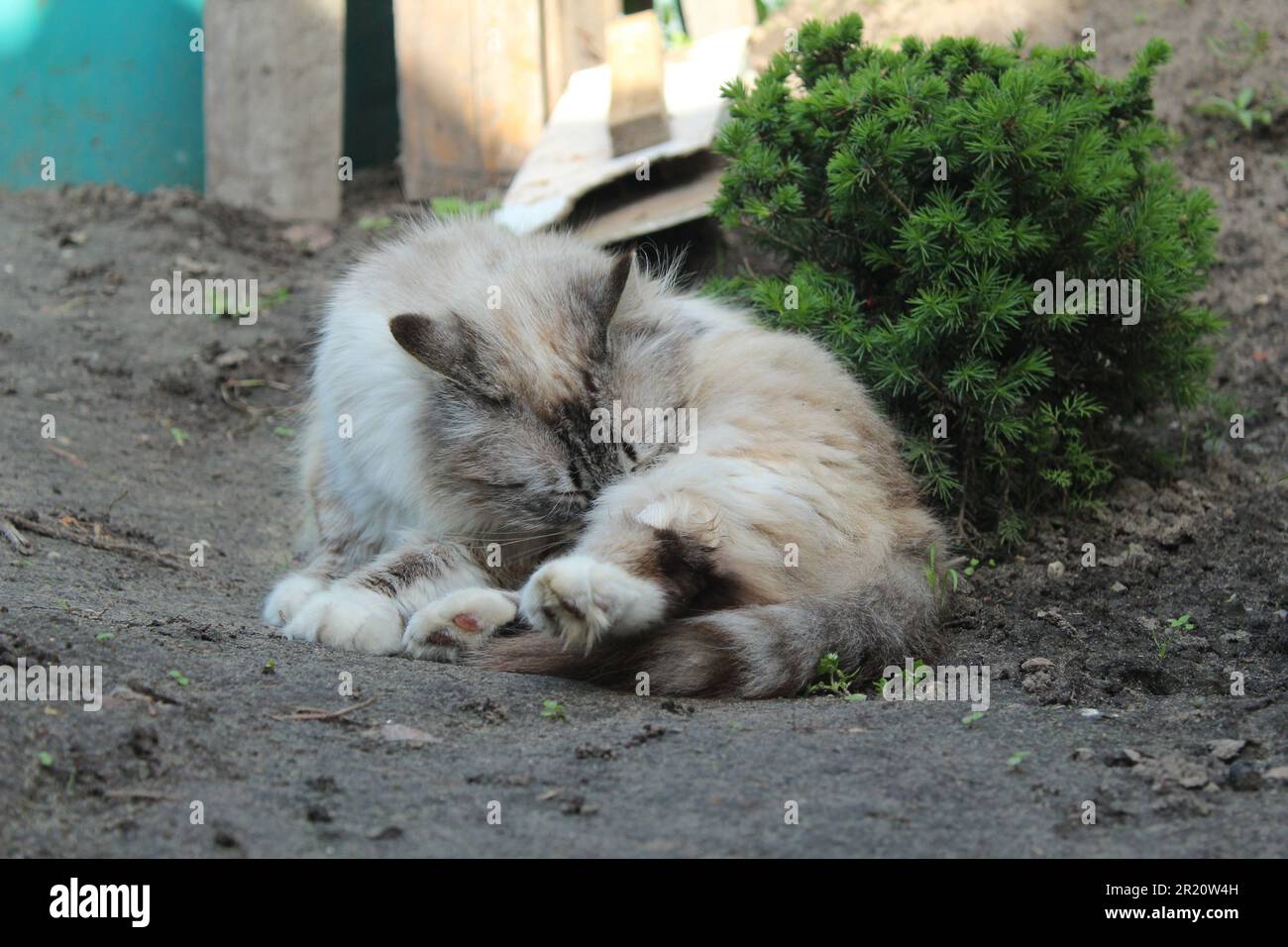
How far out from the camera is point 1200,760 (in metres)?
3.04

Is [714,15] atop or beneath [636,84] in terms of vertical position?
atop

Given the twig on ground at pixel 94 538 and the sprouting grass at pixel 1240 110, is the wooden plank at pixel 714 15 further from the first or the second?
the twig on ground at pixel 94 538

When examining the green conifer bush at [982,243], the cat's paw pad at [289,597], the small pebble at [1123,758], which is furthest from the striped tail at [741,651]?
the green conifer bush at [982,243]

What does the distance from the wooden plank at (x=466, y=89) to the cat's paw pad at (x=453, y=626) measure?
4.66 m

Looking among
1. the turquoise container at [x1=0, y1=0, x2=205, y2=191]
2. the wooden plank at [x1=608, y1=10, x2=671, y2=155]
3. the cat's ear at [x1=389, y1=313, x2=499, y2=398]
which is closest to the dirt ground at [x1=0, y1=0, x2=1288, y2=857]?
the cat's ear at [x1=389, y1=313, x2=499, y2=398]

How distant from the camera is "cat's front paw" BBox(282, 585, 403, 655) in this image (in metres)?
4.19

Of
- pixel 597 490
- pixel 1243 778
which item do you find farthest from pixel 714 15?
pixel 1243 778

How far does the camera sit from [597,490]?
4.13m

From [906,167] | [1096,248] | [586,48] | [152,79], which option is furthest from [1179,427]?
[152,79]

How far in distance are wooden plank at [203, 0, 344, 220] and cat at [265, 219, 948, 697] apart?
12.4ft

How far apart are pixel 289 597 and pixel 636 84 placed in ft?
13.2

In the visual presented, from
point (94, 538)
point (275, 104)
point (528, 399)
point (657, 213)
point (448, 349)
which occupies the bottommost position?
point (94, 538)

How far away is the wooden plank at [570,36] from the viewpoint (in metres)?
8.39

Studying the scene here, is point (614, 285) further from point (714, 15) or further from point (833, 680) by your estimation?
point (714, 15)
